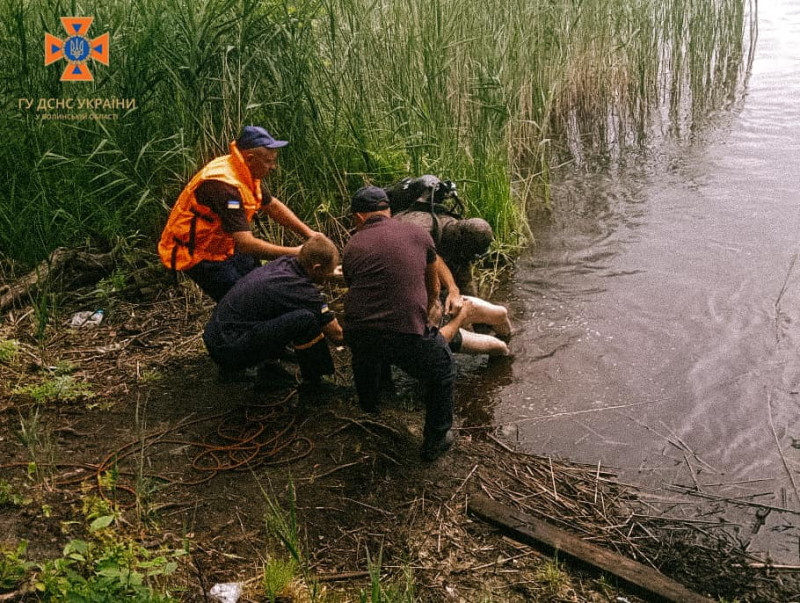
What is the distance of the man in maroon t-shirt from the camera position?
3.81 m

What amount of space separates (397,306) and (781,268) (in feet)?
13.1

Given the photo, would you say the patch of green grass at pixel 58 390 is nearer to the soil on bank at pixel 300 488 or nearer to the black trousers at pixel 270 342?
the soil on bank at pixel 300 488

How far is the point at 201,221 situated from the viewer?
453 centimetres

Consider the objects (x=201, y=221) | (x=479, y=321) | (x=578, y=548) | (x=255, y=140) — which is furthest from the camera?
(x=479, y=321)

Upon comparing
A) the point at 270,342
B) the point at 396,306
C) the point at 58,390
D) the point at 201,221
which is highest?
the point at 201,221

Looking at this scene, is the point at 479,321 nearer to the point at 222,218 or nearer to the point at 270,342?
the point at 270,342

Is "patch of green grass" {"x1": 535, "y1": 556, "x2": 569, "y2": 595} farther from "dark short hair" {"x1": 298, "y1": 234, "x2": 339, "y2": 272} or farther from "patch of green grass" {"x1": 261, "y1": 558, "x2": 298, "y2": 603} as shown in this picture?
"dark short hair" {"x1": 298, "y1": 234, "x2": 339, "y2": 272}

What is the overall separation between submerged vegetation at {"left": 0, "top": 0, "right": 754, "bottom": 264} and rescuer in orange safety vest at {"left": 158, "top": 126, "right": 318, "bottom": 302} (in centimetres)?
80

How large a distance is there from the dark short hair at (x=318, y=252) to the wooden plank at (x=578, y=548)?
1.51m

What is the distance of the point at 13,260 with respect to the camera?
216 inches

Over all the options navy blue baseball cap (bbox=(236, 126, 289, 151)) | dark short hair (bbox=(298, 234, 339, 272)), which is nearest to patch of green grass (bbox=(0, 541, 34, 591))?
dark short hair (bbox=(298, 234, 339, 272))

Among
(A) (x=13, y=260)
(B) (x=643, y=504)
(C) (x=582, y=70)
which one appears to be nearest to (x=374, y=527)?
(B) (x=643, y=504)

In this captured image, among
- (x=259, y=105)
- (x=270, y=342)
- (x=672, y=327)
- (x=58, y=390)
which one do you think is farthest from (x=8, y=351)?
(x=672, y=327)

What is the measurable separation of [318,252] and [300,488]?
→ 1275 millimetres
